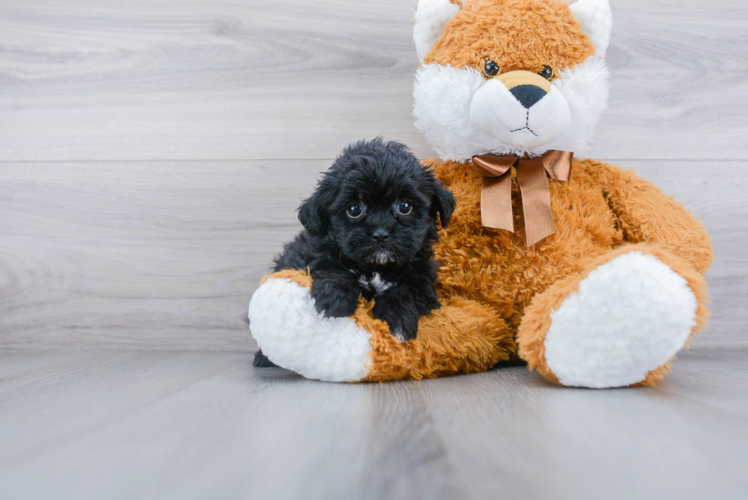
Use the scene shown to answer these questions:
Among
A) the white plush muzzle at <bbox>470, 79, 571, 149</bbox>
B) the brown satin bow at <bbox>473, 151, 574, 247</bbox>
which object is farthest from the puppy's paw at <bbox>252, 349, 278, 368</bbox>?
the white plush muzzle at <bbox>470, 79, 571, 149</bbox>

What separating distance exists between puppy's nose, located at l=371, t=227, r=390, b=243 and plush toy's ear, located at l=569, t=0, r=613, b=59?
2.03ft

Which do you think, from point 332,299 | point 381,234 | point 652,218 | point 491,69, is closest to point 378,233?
point 381,234

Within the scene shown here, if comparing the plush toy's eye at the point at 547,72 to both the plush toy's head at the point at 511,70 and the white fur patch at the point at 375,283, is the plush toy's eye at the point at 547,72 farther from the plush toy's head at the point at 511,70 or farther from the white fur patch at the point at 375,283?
the white fur patch at the point at 375,283

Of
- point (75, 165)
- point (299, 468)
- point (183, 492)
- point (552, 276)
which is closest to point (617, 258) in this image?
point (552, 276)

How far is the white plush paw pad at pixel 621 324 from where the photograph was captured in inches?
28.7

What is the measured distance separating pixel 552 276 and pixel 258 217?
759 millimetres

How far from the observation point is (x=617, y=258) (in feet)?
2.51

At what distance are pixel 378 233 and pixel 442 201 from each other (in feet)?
0.52

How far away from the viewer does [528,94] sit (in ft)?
3.03

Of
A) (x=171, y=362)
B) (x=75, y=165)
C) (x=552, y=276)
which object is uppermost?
(x=75, y=165)

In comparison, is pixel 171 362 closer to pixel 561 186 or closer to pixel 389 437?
pixel 389 437

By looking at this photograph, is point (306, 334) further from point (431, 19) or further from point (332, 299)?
point (431, 19)

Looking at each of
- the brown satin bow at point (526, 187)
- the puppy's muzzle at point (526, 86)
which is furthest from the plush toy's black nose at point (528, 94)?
the brown satin bow at point (526, 187)

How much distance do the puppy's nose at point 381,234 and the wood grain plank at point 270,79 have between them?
588 millimetres
